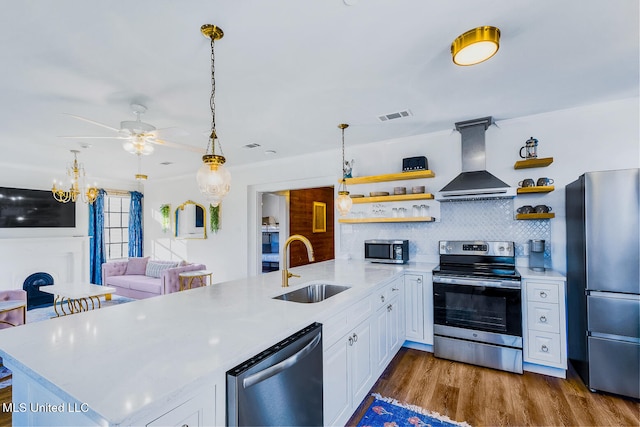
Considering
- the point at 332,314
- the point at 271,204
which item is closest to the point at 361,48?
the point at 332,314

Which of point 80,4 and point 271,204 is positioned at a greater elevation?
point 80,4

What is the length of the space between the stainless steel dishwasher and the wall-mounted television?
676cm

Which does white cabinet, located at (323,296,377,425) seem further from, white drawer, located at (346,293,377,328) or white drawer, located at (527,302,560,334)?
white drawer, located at (527,302,560,334)

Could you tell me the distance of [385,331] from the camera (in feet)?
8.99

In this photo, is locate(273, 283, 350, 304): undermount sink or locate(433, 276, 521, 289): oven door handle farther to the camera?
locate(433, 276, 521, 289): oven door handle

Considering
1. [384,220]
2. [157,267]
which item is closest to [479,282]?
[384,220]

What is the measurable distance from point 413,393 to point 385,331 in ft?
1.69

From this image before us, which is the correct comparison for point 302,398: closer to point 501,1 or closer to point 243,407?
point 243,407

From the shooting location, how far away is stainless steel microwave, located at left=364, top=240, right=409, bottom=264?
376 centimetres

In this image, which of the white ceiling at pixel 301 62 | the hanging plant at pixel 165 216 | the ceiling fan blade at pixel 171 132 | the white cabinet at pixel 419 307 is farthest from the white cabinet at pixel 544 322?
the hanging plant at pixel 165 216

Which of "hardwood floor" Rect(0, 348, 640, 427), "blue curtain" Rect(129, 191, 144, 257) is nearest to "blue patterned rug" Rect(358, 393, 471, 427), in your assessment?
"hardwood floor" Rect(0, 348, 640, 427)

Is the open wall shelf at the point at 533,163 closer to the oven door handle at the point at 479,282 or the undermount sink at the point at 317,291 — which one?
the oven door handle at the point at 479,282

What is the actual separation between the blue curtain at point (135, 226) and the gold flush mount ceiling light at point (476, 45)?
768 cm

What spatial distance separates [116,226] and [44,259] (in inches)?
67.0
